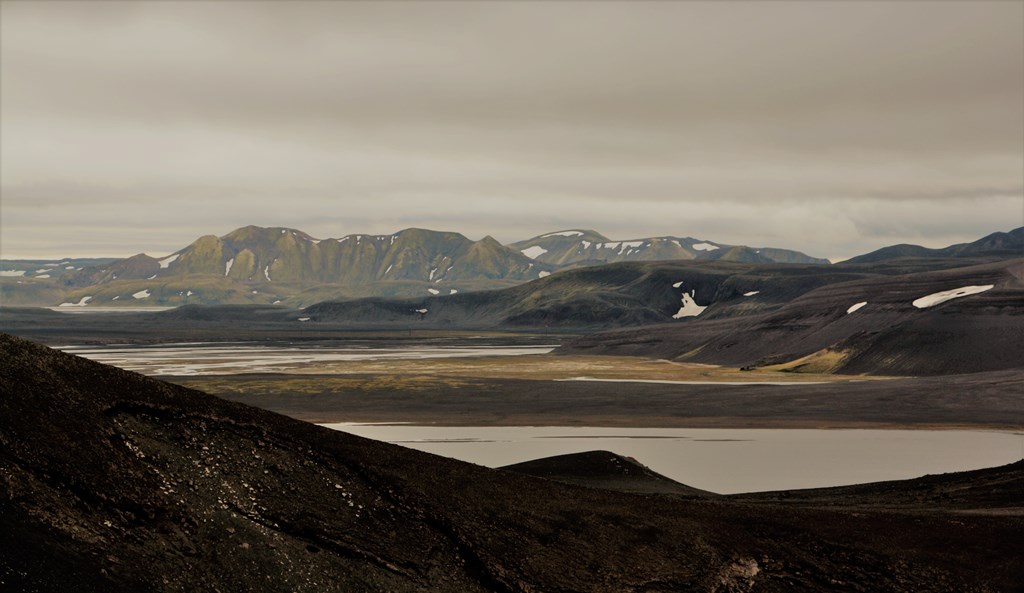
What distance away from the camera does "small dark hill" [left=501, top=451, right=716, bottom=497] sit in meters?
34.1

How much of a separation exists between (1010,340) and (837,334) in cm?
2578

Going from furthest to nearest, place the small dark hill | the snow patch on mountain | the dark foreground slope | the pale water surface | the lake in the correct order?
the snow patch on mountain < the pale water surface < the lake < the small dark hill < the dark foreground slope

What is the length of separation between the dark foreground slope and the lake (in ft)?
64.9

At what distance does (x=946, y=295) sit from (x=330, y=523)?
13383cm

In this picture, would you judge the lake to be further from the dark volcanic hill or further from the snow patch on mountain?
the snow patch on mountain

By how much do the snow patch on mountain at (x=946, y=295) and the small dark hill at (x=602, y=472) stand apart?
343ft

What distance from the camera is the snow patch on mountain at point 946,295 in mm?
133025

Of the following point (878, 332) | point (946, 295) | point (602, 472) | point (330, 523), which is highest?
point (946, 295)

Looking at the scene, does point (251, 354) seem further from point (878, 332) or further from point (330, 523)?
point (330, 523)

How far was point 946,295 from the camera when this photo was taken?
13675cm

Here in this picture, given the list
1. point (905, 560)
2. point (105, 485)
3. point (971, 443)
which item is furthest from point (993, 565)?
point (971, 443)

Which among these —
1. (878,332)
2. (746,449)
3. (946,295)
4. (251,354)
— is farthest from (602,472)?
(251,354)

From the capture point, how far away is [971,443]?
178 ft

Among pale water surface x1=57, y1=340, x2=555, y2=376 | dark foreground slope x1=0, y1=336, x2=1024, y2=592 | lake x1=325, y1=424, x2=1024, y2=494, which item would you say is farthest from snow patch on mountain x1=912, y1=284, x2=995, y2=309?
dark foreground slope x1=0, y1=336, x2=1024, y2=592
